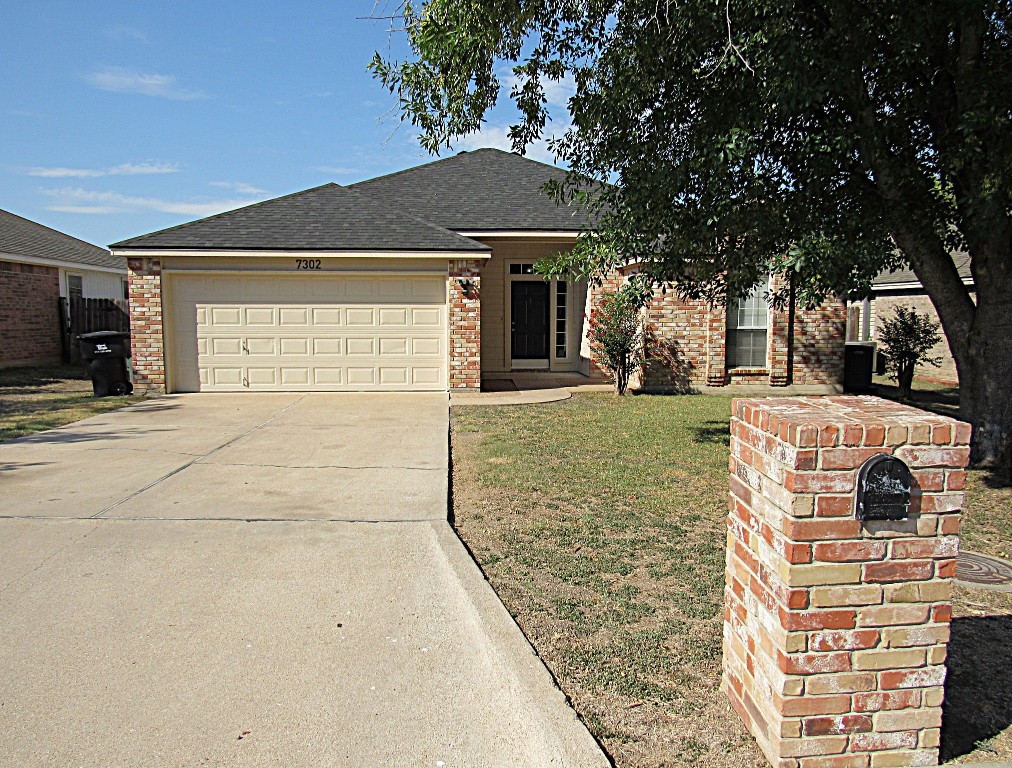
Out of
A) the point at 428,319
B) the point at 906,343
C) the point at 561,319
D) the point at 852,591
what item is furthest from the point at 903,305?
the point at 852,591

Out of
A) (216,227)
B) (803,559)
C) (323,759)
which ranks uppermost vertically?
(216,227)

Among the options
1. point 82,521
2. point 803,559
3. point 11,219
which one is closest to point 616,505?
point 803,559

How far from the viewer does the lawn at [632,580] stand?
3281 millimetres

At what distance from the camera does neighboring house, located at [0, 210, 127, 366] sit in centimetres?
1920

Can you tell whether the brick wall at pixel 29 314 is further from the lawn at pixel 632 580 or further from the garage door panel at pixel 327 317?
the lawn at pixel 632 580

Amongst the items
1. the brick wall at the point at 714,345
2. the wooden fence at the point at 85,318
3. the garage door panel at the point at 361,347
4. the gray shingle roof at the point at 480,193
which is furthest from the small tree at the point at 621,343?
the wooden fence at the point at 85,318

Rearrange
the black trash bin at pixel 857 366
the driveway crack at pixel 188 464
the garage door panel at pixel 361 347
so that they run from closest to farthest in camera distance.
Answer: the driveway crack at pixel 188 464, the garage door panel at pixel 361 347, the black trash bin at pixel 857 366

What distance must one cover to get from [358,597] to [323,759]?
5.45 feet

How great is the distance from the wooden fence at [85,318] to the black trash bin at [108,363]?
7174mm

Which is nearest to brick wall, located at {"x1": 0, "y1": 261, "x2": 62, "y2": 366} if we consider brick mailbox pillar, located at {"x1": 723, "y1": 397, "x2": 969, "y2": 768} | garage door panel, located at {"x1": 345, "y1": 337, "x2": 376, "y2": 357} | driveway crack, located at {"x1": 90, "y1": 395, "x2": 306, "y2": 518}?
garage door panel, located at {"x1": 345, "y1": 337, "x2": 376, "y2": 357}

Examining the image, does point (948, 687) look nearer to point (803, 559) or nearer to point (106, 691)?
point (803, 559)

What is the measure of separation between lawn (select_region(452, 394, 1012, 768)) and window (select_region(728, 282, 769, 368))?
591cm

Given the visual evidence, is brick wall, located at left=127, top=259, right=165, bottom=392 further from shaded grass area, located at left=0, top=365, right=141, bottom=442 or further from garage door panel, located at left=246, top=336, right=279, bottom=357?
garage door panel, located at left=246, top=336, right=279, bottom=357

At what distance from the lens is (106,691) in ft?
11.7
